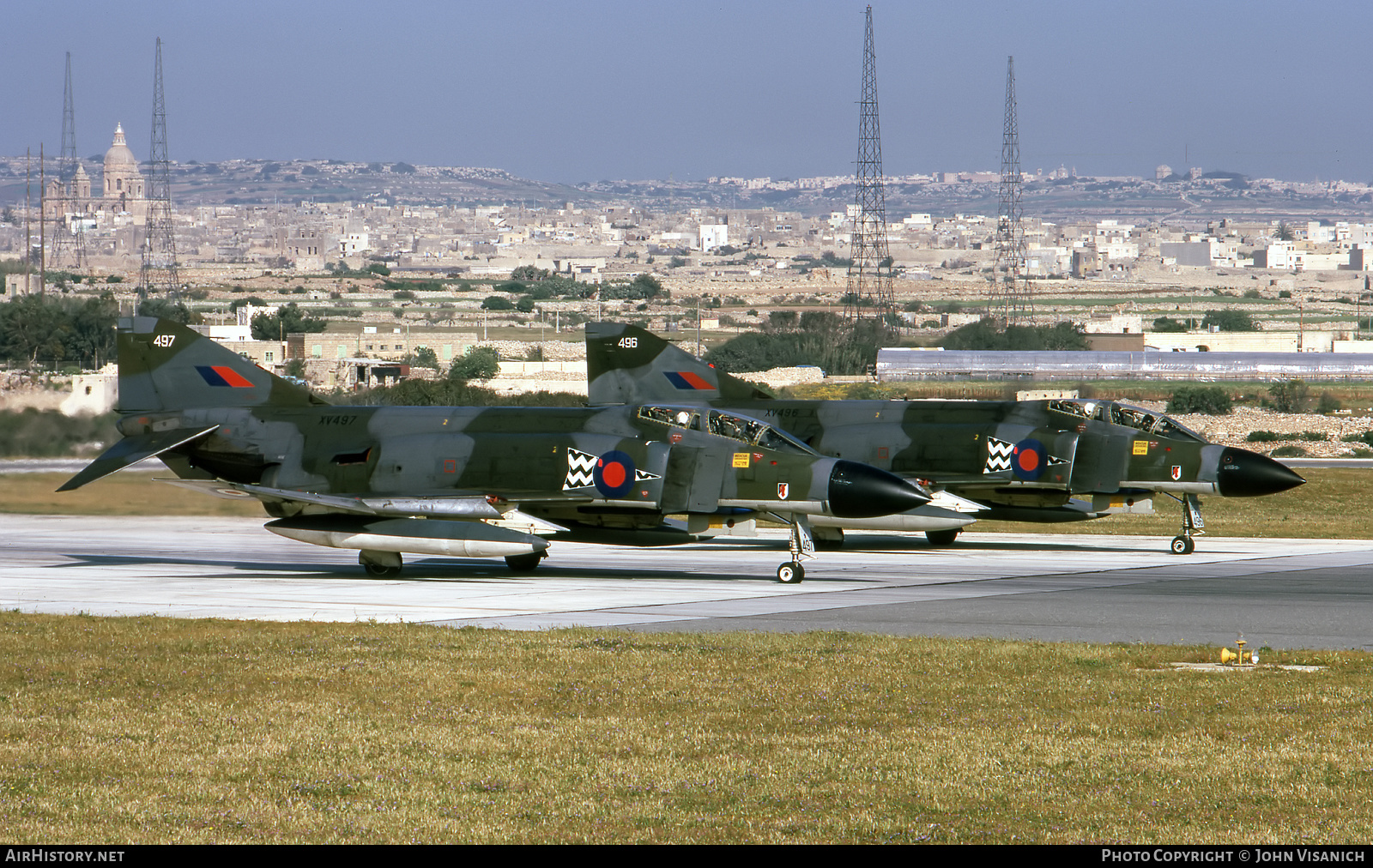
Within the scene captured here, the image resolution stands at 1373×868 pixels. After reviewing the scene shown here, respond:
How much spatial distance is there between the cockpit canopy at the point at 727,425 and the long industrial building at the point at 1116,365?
61937mm

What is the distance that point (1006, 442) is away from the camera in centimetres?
2784

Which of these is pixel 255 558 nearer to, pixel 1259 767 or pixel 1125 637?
pixel 1125 637

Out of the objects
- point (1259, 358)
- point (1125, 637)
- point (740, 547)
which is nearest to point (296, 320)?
point (1259, 358)

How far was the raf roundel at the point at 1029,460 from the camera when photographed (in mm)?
27688

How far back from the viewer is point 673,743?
417 inches

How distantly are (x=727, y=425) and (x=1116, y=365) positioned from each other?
241 ft

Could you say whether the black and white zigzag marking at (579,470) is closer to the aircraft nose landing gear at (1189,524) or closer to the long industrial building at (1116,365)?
the aircraft nose landing gear at (1189,524)

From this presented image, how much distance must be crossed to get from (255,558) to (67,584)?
4666mm

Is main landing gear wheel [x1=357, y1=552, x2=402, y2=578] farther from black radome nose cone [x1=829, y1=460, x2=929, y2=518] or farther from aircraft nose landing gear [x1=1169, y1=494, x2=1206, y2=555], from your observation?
aircraft nose landing gear [x1=1169, y1=494, x2=1206, y2=555]

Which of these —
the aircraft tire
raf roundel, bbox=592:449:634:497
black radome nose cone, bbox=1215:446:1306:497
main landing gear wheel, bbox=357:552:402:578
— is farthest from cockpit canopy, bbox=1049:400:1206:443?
main landing gear wheel, bbox=357:552:402:578

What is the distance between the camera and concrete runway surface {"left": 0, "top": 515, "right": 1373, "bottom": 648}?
1788 centimetres

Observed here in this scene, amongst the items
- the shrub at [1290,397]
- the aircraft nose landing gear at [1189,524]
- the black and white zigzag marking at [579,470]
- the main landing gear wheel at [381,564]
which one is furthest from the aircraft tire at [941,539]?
the shrub at [1290,397]

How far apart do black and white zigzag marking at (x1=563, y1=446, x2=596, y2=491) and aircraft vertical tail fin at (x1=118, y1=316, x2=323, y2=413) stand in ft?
19.1

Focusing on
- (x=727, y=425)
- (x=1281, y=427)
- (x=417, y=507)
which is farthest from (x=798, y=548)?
(x=1281, y=427)
